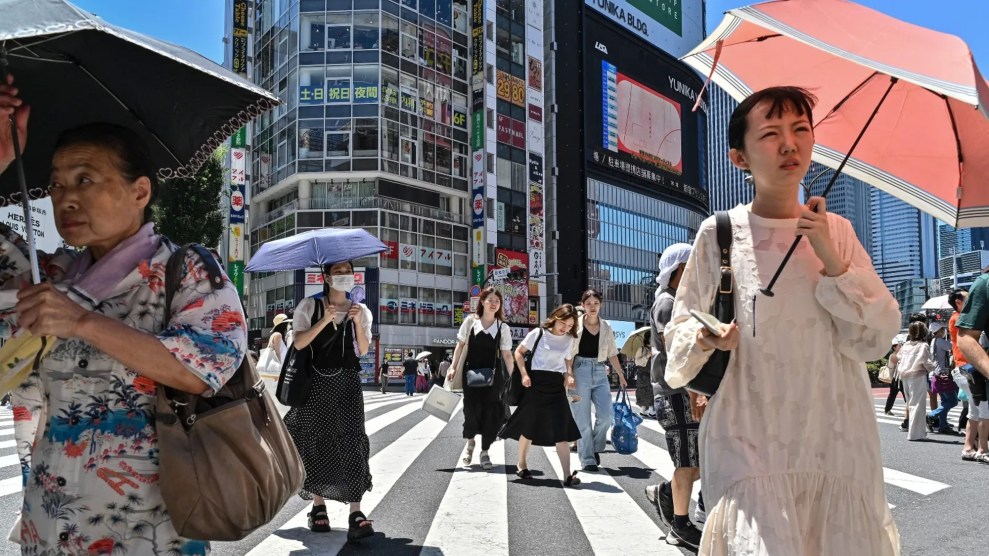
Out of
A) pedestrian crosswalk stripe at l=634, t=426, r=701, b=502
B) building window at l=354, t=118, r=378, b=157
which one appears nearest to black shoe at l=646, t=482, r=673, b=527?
pedestrian crosswalk stripe at l=634, t=426, r=701, b=502

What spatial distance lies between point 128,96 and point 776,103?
1.88 meters

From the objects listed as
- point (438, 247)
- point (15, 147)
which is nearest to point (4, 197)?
point (15, 147)

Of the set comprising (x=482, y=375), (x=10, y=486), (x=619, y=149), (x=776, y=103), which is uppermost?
(x=619, y=149)

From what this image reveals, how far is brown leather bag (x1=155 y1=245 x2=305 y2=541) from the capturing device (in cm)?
176

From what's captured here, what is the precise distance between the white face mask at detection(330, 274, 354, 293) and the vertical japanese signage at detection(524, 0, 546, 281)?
48.8 metres

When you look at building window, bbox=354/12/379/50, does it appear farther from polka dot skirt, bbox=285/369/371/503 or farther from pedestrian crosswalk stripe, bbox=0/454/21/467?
polka dot skirt, bbox=285/369/371/503

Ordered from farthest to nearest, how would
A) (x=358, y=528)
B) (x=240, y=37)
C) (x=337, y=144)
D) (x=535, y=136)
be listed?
(x=535, y=136)
(x=240, y=37)
(x=337, y=144)
(x=358, y=528)

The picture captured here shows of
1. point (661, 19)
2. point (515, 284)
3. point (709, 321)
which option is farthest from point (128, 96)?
point (661, 19)

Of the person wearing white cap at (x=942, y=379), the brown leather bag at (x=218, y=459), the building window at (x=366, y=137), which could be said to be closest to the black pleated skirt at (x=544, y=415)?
the brown leather bag at (x=218, y=459)

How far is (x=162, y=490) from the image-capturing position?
1.76 meters

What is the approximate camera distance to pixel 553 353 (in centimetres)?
789

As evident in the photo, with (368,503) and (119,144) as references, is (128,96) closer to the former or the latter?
(119,144)

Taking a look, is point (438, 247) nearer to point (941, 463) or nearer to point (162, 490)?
point (941, 463)

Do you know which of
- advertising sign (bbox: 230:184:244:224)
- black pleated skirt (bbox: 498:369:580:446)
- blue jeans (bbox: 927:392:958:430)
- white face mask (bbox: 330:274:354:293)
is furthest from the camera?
advertising sign (bbox: 230:184:244:224)
